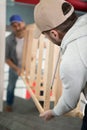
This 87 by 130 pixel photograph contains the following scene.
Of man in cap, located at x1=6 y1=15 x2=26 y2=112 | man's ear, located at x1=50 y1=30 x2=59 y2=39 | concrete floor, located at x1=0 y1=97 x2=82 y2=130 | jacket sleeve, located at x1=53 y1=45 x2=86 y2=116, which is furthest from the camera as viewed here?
man in cap, located at x1=6 y1=15 x2=26 y2=112

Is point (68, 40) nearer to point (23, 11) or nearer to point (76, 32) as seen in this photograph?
point (76, 32)

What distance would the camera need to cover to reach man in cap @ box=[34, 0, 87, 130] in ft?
3.70

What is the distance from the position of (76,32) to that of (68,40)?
0.05 m

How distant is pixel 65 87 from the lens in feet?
4.00

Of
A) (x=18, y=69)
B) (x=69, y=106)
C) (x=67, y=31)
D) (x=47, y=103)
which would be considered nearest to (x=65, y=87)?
(x=69, y=106)

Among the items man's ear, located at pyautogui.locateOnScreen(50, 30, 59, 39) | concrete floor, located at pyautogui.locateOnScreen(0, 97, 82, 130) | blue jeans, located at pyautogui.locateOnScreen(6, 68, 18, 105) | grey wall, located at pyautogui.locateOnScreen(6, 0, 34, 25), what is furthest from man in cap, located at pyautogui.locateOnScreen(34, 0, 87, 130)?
grey wall, located at pyautogui.locateOnScreen(6, 0, 34, 25)

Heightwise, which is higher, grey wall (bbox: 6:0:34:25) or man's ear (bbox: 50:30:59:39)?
man's ear (bbox: 50:30:59:39)

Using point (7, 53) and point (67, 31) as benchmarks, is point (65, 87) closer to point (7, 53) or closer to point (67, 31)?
point (67, 31)

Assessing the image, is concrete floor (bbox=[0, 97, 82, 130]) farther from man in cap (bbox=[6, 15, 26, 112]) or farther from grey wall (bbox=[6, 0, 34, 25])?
grey wall (bbox=[6, 0, 34, 25])

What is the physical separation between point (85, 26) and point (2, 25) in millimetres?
1244

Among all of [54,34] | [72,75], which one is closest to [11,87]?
[54,34]

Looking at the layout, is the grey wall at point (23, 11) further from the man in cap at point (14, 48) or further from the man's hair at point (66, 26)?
the man's hair at point (66, 26)

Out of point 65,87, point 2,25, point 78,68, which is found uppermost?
point 78,68

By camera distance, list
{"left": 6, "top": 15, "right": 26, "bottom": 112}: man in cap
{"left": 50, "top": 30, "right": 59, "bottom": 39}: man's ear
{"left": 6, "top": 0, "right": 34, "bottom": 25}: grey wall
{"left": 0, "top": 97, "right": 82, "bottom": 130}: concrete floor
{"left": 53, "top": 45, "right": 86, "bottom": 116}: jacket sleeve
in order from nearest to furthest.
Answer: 1. {"left": 53, "top": 45, "right": 86, "bottom": 116}: jacket sleeve
2. {"left": 50, "top": 30, "right": 59, "bottom": 39}: man's ear
3. {"left": 0, "top": 97, "right": 82, "bottom": 130}: concrete floor
4. {"left": 6, "top": 15, "right": 26, "bottom": 112}: man in cap
5. {"left": 6, "top": 0, "right": 34, "bottom": 25}: grey wall
